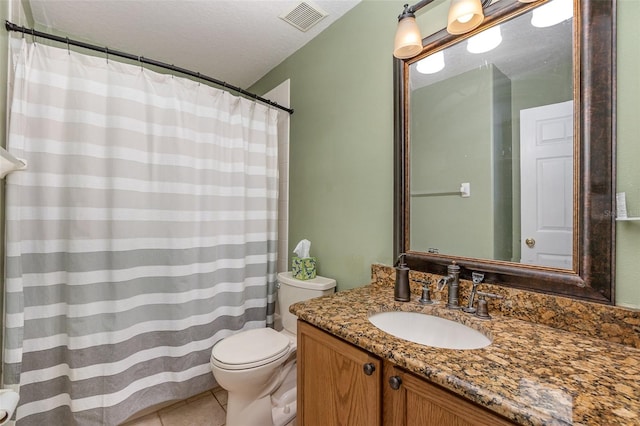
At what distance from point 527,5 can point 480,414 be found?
4.43ft

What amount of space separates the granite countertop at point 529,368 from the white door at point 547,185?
0.86 ft

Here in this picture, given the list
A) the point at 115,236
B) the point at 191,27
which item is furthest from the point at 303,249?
the point at 191,27

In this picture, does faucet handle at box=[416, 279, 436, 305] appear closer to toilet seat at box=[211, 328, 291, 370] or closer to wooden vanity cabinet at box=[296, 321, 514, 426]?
wooden vanity cabinet at box=[296, 321, 514, 426]

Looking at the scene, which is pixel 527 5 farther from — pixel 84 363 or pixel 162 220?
pixel 84 363

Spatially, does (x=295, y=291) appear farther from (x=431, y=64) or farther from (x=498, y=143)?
(x=431, y=64)

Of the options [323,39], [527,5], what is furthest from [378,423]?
[323,39]

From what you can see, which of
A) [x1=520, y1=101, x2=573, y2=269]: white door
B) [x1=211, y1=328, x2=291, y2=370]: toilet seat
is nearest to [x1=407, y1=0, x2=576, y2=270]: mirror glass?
[x1=520, y1=101, x2=573, y2=269]: white door

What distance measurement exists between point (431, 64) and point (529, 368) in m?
1.27

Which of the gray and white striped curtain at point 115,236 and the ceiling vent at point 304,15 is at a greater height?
the ceiling vent at point 304,15

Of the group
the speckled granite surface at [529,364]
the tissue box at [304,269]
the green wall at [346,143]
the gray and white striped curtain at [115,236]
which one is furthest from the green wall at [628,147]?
the gray and white striped curtain at [115,236]

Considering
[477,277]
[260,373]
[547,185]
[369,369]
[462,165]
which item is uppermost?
[462,165]

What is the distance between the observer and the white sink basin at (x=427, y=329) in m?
1.00

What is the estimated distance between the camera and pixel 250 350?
143 cm

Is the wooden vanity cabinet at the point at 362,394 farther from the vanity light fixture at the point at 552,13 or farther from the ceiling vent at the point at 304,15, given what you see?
the ceiling vent at the point at 304,15
